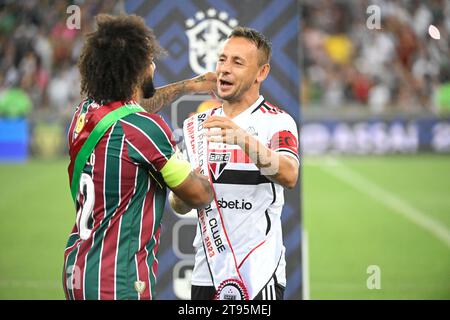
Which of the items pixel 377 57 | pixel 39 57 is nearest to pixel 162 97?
pixel 39 57

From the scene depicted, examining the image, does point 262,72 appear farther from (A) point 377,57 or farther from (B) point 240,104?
(A) point 377,57

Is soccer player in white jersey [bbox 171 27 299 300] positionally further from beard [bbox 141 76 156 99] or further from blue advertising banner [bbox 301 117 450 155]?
blue advertising banner [bbox 301 117 450 155]

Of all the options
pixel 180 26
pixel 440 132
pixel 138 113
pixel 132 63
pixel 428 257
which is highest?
pixel 440 132

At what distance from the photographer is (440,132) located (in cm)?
2067

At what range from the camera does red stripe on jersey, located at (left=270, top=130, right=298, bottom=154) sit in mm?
4113

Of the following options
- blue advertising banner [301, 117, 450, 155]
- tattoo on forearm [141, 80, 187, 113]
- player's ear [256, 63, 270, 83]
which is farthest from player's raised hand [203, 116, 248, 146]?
blue advertising banner [301, 117, 450, 155]

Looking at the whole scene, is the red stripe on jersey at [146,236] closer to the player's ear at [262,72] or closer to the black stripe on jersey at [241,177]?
the black stripe on jersey at [241,177]

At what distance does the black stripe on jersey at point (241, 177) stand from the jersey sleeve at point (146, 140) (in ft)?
2.41

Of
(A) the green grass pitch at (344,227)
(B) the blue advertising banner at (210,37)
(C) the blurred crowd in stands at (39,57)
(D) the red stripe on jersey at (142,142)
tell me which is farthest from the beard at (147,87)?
(C) the blurred crowd in stands at (39,57)

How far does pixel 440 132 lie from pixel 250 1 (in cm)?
1610

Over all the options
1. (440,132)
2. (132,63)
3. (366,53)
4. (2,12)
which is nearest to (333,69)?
(366,53)

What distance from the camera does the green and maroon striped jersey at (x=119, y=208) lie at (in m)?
3.69

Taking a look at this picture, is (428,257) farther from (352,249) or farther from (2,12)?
(2,12)

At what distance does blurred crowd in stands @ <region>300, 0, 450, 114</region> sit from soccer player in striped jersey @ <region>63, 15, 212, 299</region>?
15.0 m
